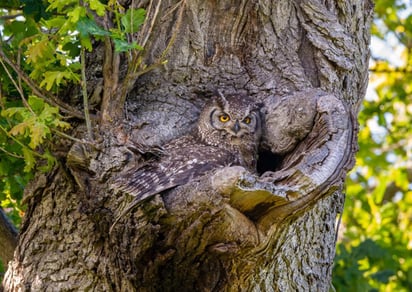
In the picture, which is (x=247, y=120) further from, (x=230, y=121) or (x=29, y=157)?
(x=29, y=157)

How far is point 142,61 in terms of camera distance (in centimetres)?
243

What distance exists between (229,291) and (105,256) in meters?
0.43

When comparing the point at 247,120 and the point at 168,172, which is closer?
the point at 168,172

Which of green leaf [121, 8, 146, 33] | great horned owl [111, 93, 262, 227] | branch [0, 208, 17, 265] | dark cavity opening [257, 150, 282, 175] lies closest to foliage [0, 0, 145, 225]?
green leaf [121, 8, 146, 33]

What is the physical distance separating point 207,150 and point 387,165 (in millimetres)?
4300

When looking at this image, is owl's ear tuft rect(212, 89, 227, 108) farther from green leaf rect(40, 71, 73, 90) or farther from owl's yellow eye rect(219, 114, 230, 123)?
green leaf rect(40, 71, 73, 90)

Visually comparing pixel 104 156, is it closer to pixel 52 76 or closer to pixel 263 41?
pixel 52 76

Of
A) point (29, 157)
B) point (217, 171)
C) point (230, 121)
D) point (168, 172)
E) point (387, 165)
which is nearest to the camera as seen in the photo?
point (217, 171)

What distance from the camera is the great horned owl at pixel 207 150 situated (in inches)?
89.4

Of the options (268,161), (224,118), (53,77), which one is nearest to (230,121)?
(224,118)

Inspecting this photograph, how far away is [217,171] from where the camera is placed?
7.18ft

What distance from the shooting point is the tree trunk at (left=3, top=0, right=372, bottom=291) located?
2.20m

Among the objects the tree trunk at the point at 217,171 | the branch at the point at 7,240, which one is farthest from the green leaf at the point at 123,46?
the branch at the point at 7,240

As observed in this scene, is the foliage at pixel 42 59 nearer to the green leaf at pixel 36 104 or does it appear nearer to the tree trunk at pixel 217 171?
the green leaf at pixel 36 104
